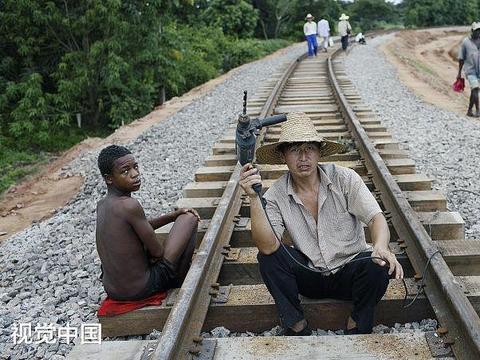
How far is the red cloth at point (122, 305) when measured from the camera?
3164 mm

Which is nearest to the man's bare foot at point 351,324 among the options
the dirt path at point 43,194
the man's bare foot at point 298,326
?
the man's bare foot at point 298,326

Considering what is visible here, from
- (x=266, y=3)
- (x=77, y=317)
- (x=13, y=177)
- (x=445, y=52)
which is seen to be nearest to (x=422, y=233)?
(x=77, y=317)

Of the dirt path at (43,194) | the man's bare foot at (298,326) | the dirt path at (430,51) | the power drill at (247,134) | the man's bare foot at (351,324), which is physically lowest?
the dirt path at (430,51)

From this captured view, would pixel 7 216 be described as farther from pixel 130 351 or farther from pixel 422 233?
pixel 422 233

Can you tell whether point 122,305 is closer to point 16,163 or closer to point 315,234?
point 315,234

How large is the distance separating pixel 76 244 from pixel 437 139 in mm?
4945

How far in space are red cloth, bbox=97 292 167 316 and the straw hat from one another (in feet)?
3.36

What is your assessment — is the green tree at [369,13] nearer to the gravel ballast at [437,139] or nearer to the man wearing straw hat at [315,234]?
the gravel ballast at [437,139]

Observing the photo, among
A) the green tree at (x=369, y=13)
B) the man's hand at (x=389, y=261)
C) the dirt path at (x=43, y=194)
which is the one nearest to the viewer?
the man's hand at (x=389, y=261)

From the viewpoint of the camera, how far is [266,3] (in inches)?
1355

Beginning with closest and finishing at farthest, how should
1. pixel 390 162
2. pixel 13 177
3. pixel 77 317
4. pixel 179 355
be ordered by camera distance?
pixel 179 355
pixel 77 317
pixel 390 162
pixel 13 177

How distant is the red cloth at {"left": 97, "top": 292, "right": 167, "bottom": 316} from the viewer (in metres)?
3.16

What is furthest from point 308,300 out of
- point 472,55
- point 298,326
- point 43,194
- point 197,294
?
point 472,55

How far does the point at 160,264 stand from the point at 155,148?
4.47 meters
